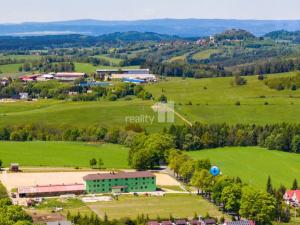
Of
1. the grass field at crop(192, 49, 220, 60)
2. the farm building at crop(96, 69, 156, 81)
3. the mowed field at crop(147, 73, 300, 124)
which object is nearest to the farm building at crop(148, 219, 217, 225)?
the mowed field at crop(147, 73, 300, 124)

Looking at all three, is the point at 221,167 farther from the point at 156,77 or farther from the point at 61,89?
the point at 156,77

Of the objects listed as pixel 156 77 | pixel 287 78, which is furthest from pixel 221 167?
pixel 156 77

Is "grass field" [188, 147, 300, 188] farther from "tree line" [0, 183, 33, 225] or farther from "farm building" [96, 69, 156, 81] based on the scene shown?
"farm building" [96, 69, 156, 81]

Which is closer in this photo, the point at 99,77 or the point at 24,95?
the point at 24,95

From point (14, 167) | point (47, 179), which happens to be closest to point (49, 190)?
point (47, 179)

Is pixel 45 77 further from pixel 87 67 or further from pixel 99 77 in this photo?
pixel 87 67

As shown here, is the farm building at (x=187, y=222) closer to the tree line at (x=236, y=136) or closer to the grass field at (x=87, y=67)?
the tree line at (x=236, y=136)

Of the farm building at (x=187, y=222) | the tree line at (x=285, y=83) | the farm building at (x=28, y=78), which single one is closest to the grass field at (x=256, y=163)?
the farm building at (x=187, y=222)
